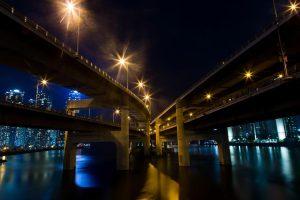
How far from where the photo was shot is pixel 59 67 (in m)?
26.2

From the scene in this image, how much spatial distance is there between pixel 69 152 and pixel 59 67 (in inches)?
889

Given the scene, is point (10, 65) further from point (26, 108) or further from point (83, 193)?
point (83, 193)

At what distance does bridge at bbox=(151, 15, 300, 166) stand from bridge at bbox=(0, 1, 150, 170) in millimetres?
14828

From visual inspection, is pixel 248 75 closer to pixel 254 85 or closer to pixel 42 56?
pixel 254 85

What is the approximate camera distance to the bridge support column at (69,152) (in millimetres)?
42178

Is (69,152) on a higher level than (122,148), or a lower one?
lower

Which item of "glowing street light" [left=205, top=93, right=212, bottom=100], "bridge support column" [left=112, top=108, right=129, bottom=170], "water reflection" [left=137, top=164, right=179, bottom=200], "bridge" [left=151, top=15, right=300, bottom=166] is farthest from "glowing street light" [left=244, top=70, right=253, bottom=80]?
"bridge support column" [left=112, top=108, right=129, bottom=170]

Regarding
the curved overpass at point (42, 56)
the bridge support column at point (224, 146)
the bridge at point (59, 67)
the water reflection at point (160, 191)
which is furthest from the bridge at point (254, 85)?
the curved overpass at point (42, 56)

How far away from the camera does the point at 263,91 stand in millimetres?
21172

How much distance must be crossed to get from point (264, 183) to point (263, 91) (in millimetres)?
14699

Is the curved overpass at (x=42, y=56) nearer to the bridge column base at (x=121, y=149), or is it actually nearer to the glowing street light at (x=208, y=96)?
the bridge column base at (x=121, y=149)

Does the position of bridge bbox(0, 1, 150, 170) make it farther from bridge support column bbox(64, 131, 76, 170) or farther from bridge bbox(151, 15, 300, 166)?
bridge bbox(151, 15, 300, 166)

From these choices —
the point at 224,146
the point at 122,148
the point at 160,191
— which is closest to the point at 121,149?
the point at 122,148

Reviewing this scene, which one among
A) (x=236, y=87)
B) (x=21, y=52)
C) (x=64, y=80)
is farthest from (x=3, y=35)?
(x=236, y=87)
